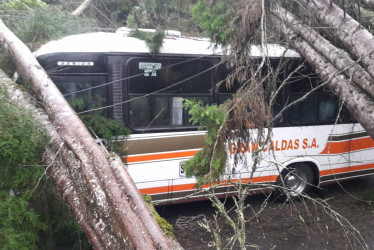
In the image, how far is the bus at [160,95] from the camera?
15.7 feet

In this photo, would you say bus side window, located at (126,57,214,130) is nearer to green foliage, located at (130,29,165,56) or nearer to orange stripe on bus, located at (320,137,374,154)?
green foliage, located at (130,29,165,56)

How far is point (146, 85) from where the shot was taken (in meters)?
5.07

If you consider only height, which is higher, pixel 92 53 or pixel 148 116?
pixel 92 53

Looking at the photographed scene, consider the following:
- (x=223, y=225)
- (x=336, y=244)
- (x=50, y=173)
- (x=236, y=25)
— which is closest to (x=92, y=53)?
(x=236, y=25)

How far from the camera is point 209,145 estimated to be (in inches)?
154

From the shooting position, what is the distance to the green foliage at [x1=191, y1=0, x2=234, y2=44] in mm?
4953

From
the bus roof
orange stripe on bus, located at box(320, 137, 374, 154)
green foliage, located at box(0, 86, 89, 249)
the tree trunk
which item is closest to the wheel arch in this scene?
orange stripe on bus, located at box(320, 137, 374, 154)

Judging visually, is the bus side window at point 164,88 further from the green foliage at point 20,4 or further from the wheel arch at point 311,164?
the green foliage at point 20,4

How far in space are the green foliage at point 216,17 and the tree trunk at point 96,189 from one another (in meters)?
A: 2.64

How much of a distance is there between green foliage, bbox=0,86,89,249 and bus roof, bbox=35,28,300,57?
76.2 inches

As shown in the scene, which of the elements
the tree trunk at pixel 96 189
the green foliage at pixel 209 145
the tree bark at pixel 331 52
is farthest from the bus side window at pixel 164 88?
the tree trunk at pixel 96 189

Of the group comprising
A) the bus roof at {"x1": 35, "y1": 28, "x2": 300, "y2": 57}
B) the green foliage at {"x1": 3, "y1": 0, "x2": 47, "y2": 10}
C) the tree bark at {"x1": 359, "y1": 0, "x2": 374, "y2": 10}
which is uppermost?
the green foliage at {"x1": 3, "y1": 0, "x2": 47, "y2": 10}

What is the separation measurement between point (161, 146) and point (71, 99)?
1427 millimetres

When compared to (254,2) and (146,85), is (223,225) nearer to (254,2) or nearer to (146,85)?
(146,85)
